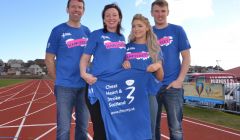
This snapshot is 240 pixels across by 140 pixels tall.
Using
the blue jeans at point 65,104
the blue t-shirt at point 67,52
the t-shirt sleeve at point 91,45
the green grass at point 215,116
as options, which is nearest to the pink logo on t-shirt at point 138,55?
the t-shirt sleeve at point 91,45

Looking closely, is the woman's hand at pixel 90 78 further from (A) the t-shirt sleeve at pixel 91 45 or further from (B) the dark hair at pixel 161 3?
(B) the dark hair at pixel 161 3

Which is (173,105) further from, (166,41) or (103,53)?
(103,53)

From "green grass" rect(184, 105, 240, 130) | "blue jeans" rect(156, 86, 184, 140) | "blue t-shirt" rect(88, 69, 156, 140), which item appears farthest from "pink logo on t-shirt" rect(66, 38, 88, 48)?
"green grass" rect(184, 105, 240, 130)

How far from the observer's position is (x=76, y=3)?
4812mm

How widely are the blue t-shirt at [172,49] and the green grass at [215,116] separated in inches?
263

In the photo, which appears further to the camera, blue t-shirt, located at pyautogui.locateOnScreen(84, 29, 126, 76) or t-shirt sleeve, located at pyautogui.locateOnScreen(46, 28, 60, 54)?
t-shirt sleeve, located at pyautogui.locateOnScreen(46, 28, 60, 54)

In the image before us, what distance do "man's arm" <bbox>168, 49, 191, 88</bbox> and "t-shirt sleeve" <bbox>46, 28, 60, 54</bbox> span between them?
5.09ft

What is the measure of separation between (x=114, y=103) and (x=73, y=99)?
87 centimetres

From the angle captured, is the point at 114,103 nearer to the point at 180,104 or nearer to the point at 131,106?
the point at 131,106

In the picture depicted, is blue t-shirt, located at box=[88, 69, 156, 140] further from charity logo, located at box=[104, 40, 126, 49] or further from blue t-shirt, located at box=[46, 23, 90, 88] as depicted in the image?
blue t-shirt, located at box=[46, 23, 90, 88]

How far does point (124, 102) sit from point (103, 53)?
60 centimetres

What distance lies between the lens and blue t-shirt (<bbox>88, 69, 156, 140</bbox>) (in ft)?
13.4

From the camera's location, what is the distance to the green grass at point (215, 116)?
1162 centimetres

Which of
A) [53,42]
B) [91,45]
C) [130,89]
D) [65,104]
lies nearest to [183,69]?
[130,89]
